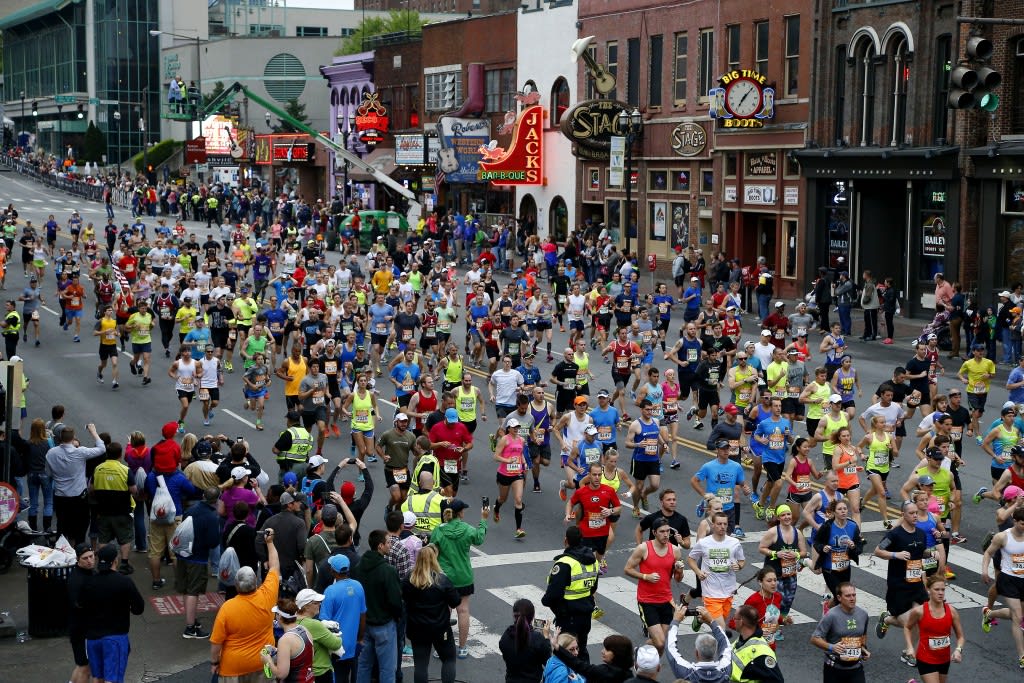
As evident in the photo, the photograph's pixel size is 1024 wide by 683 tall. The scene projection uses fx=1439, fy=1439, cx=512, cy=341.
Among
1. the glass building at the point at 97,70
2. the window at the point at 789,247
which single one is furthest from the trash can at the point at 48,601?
the glass building at the point at 97,70

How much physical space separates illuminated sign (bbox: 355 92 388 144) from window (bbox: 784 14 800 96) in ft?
99.0

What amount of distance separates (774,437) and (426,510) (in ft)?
18.5

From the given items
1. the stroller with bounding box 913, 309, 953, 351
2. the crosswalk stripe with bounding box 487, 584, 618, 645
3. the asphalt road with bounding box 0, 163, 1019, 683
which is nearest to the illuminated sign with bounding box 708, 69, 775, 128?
the stroller with bounding box 913, 309, 953, 351

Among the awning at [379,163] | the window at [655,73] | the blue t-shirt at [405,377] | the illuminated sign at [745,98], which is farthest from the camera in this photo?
the awning at [379,163]

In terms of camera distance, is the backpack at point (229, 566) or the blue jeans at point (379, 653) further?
the backpack at point (229, 566)

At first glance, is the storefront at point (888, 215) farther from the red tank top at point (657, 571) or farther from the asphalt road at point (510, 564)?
the red tank top at point (657, 571)

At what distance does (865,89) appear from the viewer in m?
37.9

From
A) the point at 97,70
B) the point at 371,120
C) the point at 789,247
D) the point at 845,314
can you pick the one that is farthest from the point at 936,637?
the point at 97,70

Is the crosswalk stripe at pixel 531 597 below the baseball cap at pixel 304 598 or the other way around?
below

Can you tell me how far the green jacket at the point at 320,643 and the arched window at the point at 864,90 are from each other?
29.8 meters

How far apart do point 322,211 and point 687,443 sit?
39.7m

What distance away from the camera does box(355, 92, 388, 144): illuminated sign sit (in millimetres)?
67750

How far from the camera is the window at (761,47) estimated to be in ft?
139

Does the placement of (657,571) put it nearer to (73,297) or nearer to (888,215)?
(73,297)
